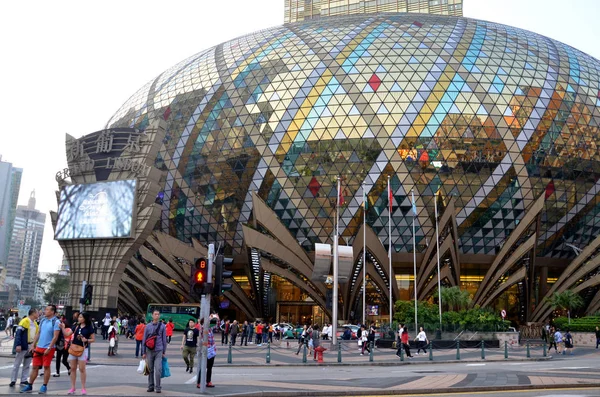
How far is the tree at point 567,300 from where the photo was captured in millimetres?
51219

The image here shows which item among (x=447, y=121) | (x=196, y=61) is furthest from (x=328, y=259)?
(x=196, y=61)

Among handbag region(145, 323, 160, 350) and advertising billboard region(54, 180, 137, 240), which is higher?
advertising billboard region(54, 180, 137, 240)

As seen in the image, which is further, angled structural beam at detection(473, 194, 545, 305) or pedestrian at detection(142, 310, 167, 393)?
angled structural beam at detection(473, 194, 545, 305)

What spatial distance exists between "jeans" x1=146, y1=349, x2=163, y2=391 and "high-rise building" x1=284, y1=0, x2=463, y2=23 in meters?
80.7

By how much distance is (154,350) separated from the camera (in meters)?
13.0

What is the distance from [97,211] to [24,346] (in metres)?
26.9

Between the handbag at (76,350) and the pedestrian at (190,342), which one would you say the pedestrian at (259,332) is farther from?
the handbag at (76,350)

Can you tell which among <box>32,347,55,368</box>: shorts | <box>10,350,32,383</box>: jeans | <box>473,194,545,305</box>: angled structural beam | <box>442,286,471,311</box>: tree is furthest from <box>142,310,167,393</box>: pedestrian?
<box>473,194,545,305</box>: angled structural beam

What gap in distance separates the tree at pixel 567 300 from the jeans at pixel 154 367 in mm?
46671

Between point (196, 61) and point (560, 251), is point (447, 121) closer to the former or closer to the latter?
point (560, 251)

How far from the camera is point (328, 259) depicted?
1559 inches

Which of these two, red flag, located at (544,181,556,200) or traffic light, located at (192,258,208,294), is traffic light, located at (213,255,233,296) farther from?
red flag, located at (544,181,556,200)

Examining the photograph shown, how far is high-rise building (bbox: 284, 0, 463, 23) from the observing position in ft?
284

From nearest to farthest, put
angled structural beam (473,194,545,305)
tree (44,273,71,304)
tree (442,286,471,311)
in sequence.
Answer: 1. tree (442,286,471,311)
2. angled structural beam (473,194,545,305)
3. tree (44,273,71,304)
